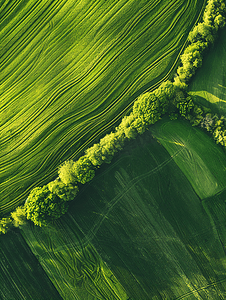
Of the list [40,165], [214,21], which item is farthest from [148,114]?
[40,165]

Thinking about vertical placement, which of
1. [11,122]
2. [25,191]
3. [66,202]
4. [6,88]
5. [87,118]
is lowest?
[66,202]

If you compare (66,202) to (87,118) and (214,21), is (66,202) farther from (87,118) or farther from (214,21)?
(214,21)

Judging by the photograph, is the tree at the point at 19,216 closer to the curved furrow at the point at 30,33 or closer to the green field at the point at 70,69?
the green field at the point at 70,69

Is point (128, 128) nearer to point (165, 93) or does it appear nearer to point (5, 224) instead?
point (165, 93)

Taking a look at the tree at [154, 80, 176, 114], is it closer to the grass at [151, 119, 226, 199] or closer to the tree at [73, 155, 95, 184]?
the grass at [151, 119, 226, 199]

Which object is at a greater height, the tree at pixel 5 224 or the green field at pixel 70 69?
the green field at pixel 70 69

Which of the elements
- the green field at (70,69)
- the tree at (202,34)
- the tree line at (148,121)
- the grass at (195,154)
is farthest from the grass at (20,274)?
the tree at (202,34)

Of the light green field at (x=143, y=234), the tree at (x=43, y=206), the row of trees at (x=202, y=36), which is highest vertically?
the row of trees at (x=202, y=36)

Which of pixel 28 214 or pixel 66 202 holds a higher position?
pixel 28 214
